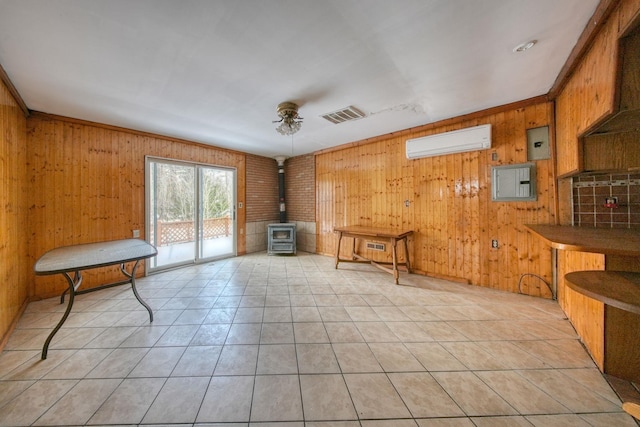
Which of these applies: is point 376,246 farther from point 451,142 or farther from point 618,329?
point 618,329

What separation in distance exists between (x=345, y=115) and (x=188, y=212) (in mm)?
3692

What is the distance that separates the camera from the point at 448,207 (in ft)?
11.9

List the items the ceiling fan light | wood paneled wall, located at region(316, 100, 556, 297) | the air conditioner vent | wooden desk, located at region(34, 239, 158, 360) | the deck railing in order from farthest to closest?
the air conditioner vent
the deck railing
wood paneled wall, located at region(316, 100, 556, 297)
the ceiling fan light
wooden desk, located at region(34, 239, 158, 360)

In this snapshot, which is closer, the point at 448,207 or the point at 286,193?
the point at 448,207

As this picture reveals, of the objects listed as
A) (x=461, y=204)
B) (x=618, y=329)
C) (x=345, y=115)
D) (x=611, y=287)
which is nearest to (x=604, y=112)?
(x=611, y=287)

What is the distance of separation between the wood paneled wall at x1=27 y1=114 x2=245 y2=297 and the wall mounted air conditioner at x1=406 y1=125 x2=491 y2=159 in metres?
4.64

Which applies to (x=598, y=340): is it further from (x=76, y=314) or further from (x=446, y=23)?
(x=76, y=314)

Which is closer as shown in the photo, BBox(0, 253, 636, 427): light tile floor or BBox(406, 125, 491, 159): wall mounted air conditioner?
BBox(0, 253, 636, 427): light tile floor

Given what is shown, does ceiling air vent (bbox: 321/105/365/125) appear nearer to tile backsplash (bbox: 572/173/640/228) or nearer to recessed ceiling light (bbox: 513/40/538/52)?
recessed ceiling light (bbox: 513/40/538/52)

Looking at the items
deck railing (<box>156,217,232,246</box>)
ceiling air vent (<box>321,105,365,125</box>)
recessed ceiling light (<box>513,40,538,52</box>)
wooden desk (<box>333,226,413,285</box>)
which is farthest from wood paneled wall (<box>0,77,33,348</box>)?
recessed ceiling light (<box>513,40,538,52</box>)

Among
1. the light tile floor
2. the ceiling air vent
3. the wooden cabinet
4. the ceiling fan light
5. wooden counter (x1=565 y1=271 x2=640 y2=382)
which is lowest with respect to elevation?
the light tile floor

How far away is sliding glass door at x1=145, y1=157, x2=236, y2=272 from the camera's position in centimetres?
408

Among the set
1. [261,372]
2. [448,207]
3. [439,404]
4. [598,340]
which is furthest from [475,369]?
[448,207]

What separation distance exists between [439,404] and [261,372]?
4.06ft
